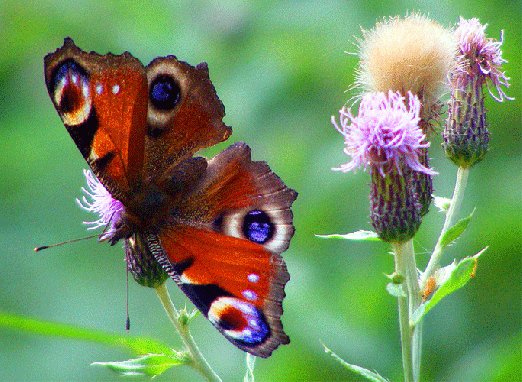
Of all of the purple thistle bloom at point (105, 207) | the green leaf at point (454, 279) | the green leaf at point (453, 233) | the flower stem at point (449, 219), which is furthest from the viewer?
the purple thistle bloom at point (105, 207)

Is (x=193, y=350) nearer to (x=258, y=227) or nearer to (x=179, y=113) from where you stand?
(x=258, y=227)

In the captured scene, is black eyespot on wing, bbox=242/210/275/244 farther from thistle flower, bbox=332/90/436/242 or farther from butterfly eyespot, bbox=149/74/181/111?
butterfly eyespot, bbox=149/74/181/111

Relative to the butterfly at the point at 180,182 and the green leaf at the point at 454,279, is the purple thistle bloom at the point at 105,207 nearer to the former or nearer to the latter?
the butterfly at the point at 180,182

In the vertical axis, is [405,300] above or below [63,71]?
below

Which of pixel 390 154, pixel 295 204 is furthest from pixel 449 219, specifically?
pixel 295 204

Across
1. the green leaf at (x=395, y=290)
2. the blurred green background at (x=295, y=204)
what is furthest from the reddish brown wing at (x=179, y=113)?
the blurred green background at (x=295, y=204)
